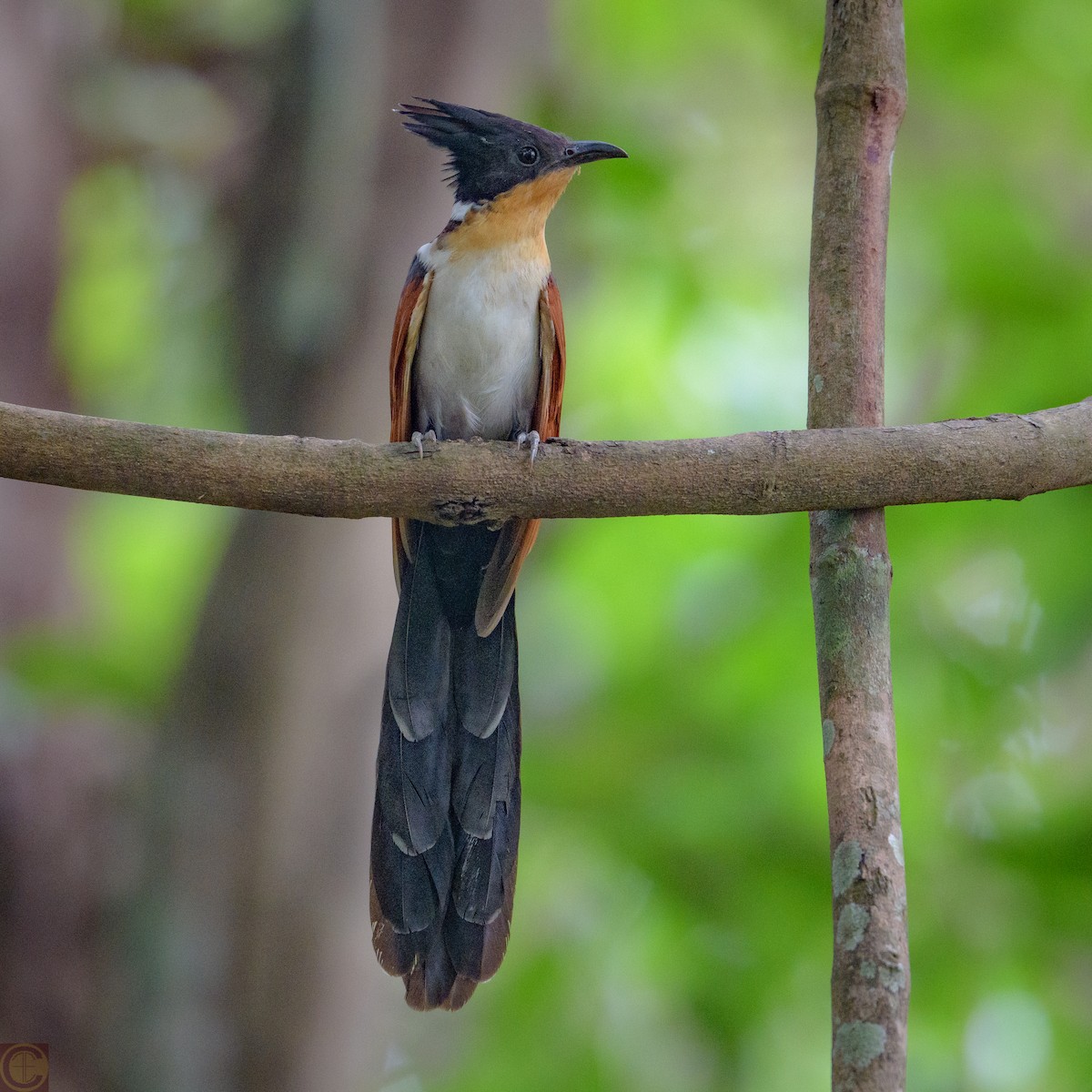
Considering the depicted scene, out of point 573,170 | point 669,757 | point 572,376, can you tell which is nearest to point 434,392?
point 573,170

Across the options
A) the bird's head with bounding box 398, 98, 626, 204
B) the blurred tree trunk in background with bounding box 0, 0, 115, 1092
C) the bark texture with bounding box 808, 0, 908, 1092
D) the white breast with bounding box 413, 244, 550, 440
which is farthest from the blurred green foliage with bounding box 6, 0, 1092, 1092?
the bark texture with bounding box 808, 0, 908, 1092

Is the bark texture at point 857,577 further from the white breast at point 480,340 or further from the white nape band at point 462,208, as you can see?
the white nape band at point 462,208

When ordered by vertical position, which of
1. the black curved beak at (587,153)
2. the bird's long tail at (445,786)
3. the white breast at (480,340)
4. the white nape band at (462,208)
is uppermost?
the black curved beak at (587,153)

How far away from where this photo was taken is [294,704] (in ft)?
14.9

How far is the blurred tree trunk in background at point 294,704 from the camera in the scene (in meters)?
4.45

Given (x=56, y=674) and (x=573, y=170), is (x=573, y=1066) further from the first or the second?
(x=573, y=170)

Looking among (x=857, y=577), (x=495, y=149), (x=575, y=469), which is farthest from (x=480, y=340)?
(x=857, y=577)

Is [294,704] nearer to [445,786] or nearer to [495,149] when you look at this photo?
[445,786]

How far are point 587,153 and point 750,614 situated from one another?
1840mm

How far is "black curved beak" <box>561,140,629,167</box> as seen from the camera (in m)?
3.61

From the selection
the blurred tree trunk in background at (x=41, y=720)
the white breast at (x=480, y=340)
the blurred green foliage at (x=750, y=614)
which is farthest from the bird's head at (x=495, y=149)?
the blurred tree trunk in background at (x=41, y=720)

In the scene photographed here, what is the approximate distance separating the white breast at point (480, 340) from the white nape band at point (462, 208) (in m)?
0.12

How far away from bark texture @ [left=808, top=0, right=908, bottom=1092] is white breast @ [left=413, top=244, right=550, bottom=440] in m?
1.27

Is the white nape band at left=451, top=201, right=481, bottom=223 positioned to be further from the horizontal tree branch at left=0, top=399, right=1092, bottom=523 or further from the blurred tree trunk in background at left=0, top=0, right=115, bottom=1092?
the blurred tree trunk in background at left=0, top=0, right=115, bottom=1092
